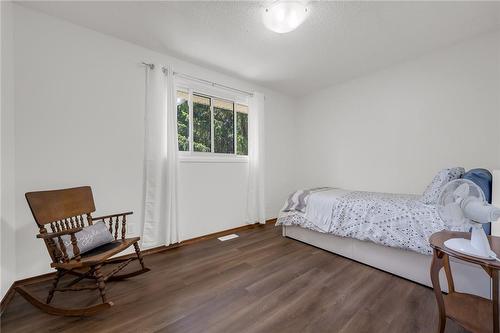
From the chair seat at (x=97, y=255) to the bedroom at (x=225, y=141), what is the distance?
303 millimetres

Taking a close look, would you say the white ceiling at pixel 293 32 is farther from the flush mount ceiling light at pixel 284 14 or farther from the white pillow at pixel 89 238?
the white pillow at pixel 89 238

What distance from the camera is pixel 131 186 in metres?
2.43

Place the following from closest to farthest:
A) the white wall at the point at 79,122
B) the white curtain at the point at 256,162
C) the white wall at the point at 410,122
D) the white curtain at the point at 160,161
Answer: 1. the white wall at the point at 79,122
2. the white wall at the point at 410,122
3. the white curtain at the point at 160,161
4. the white curtain at the point at 256,162

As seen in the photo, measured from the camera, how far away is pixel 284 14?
1802mm

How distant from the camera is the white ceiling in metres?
1.88

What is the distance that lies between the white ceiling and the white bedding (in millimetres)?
1824

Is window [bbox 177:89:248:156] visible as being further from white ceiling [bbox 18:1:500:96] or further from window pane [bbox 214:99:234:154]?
white ceiling [bbox 18:1:500:96]

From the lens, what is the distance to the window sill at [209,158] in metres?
2.87

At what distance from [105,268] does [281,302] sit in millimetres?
1829

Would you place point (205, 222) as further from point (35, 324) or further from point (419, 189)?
point (419, 189)

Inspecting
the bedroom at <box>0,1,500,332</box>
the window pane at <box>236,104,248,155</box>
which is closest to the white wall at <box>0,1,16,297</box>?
the bedroom at <box>0,1,500,332</box>

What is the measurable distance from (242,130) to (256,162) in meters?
0.62

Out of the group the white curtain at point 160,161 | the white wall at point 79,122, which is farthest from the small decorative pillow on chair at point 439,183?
the white curtain at point 160,161

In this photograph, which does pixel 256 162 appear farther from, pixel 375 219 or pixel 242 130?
pixel 375 219
